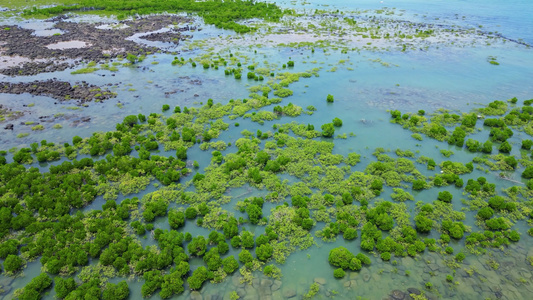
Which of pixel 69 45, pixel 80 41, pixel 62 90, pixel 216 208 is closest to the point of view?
pixel 216 208

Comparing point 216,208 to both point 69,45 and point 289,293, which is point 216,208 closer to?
point 289,293

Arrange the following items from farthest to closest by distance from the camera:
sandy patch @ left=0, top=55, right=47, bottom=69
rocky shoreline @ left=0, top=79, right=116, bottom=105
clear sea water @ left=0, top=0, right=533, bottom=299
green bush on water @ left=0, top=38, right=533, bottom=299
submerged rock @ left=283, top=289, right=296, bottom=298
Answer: sandy patch @ left=0, top=55, right=47, bottom=69, rocky shoreline @ left=0, top=79, right=116, bottom=105, green bush on water @ left=0, top=38, right=533, bottom=299, clear sea water @ left=0, top=0, right=533, bottom=299, submerged rock @ left=283, top=289, right=296, bottom=298

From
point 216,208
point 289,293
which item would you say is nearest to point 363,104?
point 216,208

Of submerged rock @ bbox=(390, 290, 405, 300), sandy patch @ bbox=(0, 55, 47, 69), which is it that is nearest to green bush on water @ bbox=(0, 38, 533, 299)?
submerged rock @ bbox=(390, 290, 405, 300)

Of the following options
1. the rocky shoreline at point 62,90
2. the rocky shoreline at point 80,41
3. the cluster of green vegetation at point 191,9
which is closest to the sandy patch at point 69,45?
the rocky shoreline at point 80,41

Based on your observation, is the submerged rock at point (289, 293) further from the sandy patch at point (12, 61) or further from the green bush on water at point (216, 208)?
the sandy patch at point (12, 61)

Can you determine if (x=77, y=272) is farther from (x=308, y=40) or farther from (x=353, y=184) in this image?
(x=308, y=40)

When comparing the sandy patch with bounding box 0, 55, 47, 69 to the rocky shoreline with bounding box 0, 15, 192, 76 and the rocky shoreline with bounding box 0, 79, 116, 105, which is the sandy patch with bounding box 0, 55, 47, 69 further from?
the rocky shoreline with bounding box 0, 79, 116, 105

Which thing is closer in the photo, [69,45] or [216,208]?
[216,208]

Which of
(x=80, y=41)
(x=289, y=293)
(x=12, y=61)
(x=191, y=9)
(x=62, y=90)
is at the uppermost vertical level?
(x=191, y=9)
